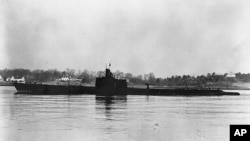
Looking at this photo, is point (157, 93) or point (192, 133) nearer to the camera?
point (192, 133)

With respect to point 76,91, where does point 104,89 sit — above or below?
above

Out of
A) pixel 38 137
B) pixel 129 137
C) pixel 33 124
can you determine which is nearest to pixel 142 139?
pixel 129 137

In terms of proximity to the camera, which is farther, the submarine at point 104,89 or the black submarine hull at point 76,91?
the black submarine hull at point 76,91

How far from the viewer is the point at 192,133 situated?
21562 millimetres

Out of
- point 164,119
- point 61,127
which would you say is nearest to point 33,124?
point 61,127

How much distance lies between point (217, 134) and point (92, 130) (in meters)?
6.53

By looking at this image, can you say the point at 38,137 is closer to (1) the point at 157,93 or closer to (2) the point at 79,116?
(2) the point at 79,116

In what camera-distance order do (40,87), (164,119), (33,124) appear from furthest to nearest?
(40,87)
(164,119)
(33,124)

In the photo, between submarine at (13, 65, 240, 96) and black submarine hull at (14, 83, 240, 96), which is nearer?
submarine at (13, 65, 240, 96)

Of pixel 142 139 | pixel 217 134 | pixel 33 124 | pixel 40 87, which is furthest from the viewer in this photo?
pixel 40 87

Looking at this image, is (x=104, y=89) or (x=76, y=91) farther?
(x=76, y=91)

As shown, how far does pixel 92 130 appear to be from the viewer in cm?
2175

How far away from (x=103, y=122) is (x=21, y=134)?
244 inches

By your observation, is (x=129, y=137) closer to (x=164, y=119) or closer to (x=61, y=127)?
(x=61, y=127)
